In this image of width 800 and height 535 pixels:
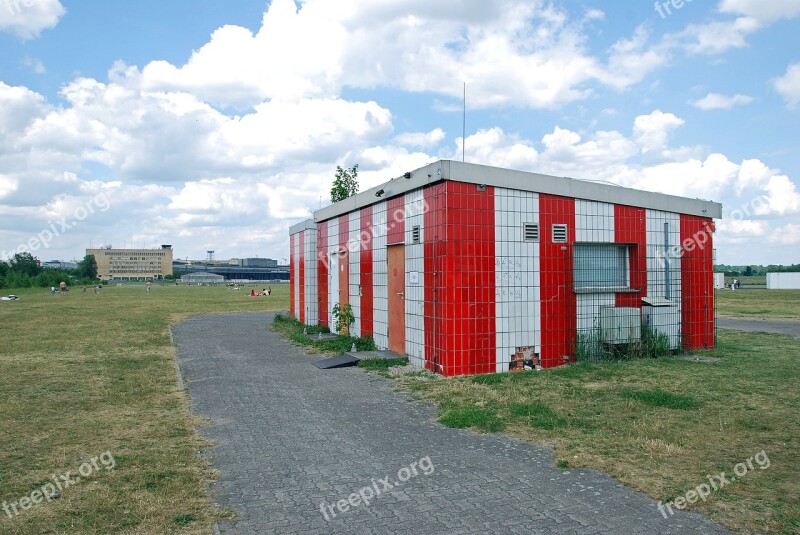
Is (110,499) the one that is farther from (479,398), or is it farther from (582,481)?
(479,398)

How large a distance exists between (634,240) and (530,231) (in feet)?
9.46

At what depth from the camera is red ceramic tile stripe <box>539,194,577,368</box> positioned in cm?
1185

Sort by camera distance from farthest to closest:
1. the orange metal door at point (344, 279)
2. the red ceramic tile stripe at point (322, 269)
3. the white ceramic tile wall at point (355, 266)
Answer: the red ceramic tile stripe at point (322, 269)
the orange metal door at point (344, 279)
the white ceramic tile wall at point (355, 266)

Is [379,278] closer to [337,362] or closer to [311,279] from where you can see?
[337,362]

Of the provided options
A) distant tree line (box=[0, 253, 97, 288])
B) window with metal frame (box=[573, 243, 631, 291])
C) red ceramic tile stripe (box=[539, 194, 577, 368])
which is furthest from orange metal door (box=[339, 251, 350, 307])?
distant tree line (box=[0, 253, 97, 288])

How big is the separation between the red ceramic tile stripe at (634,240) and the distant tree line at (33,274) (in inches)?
3488

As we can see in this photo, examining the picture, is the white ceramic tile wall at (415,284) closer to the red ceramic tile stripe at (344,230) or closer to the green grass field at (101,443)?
the red ceramic tile stripe at (344,230)

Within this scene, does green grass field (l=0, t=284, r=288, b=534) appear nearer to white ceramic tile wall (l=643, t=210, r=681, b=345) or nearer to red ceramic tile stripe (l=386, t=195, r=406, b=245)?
red ceramic tile stripe (l=386, t=195, r=406, b=245)

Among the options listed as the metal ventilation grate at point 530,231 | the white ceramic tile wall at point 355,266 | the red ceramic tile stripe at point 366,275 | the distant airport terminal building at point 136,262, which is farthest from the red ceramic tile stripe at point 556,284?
the distant airport terminal building at point 136,262

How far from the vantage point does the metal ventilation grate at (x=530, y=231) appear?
38.3ft

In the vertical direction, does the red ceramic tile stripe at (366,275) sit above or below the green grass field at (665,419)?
above

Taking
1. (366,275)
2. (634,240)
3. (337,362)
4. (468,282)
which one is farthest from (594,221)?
(337,362)

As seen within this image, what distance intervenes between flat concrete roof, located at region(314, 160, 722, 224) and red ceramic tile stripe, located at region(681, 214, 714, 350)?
1.38ft

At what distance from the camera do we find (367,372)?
11695mm
